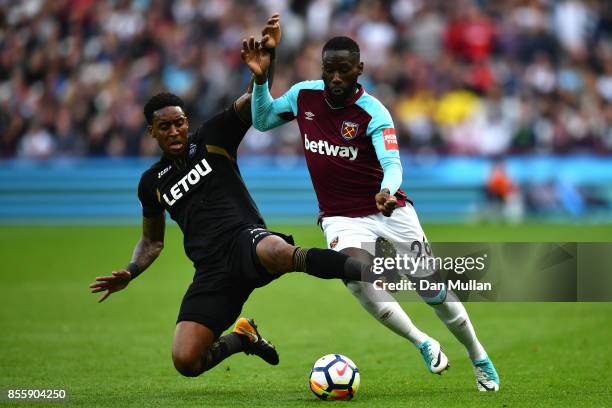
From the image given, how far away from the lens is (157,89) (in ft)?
83.6

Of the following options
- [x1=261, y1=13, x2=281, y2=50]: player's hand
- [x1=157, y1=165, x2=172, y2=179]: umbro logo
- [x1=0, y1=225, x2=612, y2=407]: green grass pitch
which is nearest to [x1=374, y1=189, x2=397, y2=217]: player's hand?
[x1=0, y1=225, x2=612, y2=407]: green grass pitch

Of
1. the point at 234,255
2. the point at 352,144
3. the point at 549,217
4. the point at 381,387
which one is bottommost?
the point at 549,217

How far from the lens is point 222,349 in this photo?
838 centimetres

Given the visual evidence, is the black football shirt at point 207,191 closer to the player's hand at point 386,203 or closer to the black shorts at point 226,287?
the black shorts at point 226,287

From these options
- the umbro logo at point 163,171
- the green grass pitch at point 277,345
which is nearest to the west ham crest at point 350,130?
the umbro logo at point 163,171

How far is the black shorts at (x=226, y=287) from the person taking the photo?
812 cm

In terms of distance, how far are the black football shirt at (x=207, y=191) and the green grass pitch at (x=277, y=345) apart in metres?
1.19

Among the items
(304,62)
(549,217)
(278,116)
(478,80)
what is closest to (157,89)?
(304,62)

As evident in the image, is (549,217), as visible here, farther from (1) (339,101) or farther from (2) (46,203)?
(1) (339,101)

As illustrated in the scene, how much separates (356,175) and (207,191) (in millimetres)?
1217

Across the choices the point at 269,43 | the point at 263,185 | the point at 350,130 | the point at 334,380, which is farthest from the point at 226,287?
the point at 263,185

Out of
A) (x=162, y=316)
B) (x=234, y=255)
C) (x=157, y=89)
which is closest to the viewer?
(x=234, y=255)

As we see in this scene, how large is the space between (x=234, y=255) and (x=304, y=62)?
1738 cm

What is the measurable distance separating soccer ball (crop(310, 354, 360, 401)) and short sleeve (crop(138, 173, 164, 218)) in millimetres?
1957
